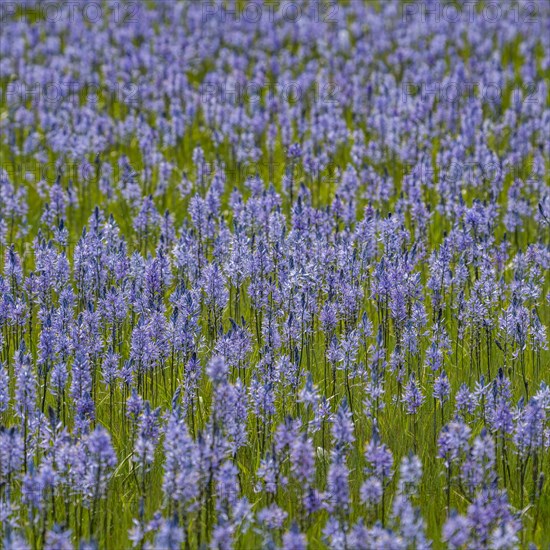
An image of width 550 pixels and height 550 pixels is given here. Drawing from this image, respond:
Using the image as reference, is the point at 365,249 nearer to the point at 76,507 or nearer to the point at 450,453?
the point at 450,453

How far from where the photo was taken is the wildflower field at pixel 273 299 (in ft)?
16.5

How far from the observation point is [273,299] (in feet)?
24.1

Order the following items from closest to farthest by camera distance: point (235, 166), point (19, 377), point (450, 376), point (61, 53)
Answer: point (19, 377), point (450, 376), point (235, 166), point (61, 53)

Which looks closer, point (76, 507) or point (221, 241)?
point (76, 507)

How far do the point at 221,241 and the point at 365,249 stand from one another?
3.68ft

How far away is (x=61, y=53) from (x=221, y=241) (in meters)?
9.11

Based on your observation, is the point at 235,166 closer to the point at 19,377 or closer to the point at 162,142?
the point at 162,142

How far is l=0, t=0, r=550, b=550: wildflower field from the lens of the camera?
5.02m

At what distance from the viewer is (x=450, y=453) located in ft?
18.2

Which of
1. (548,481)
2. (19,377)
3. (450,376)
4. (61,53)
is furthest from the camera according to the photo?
(61,53)

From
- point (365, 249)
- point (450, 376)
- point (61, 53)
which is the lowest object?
point (450, 376)

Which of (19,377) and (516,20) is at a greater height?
(516,20)

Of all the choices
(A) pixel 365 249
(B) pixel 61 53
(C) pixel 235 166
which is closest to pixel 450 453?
(A) pixel 365 249

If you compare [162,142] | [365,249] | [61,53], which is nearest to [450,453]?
[365,249]
